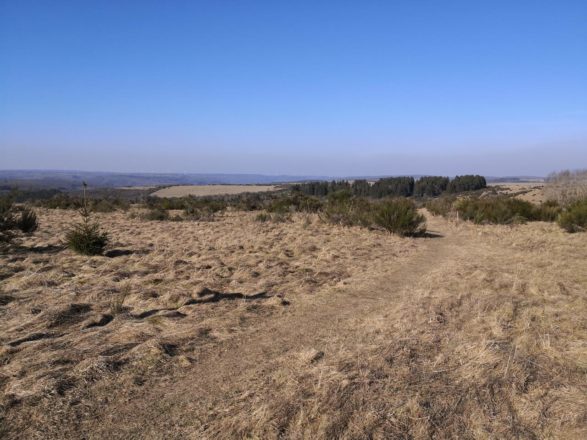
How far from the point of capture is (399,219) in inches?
675

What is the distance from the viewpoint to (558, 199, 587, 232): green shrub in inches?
658

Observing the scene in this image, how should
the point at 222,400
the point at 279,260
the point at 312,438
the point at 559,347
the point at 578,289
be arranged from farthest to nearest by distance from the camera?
the point at 279,260 → the point at 578,289 → the point at 559,347 → the point at 222,400 → the point at 312,438

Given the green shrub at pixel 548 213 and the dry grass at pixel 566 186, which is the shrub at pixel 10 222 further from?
the dry grass at pixel 566 186

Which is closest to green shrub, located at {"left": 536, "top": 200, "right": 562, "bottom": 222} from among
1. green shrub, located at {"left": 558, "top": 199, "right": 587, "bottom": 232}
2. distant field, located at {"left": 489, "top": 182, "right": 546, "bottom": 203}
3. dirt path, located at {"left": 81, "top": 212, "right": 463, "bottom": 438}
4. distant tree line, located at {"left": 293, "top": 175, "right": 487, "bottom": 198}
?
green shrub, located at {"left": 558, "top": 199, "right": 587, "bottom": 232}

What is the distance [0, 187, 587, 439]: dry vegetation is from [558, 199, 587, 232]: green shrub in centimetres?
754

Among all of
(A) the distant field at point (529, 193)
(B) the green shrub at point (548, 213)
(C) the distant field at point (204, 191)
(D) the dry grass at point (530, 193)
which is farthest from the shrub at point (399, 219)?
(C) the distant field at point (204, 191)

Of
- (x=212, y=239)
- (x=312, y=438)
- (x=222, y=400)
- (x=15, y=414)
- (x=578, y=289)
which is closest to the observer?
(x=312, y=438)

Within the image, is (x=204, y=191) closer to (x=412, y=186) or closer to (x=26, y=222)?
(x=412, y=186)

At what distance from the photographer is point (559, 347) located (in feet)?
16.9

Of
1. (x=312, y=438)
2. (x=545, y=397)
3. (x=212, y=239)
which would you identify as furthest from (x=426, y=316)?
(x=212, y=239)

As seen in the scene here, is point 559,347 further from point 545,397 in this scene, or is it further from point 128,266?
point 128,266

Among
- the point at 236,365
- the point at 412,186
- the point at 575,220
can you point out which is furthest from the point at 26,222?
the point at 412,186

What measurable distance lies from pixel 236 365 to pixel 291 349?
76 centimetres

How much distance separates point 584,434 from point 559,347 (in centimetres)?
185
